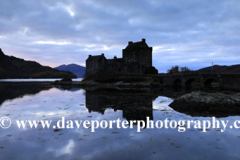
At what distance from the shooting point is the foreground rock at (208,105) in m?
17.6

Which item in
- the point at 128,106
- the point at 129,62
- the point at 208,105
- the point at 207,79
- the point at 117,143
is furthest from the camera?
the point at 129,62

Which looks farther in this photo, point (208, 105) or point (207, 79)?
point (207, 79)

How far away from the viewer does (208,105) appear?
1892 centimetres

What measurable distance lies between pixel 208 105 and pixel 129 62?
178ft

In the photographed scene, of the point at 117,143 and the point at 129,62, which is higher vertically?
the point at 129,62

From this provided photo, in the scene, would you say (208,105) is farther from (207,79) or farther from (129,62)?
(129,62)

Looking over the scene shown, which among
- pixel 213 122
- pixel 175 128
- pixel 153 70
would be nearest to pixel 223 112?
pixel 213 122

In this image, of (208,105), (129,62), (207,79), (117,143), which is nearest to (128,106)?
(208,105)

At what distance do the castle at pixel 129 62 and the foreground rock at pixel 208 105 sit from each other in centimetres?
5070

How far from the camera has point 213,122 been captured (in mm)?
13555

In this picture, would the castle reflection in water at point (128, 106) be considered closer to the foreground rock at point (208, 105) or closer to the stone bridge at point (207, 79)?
the foreground rock at point (208, 105)

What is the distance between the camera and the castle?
71769 mm

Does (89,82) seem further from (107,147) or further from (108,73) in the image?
(107,147)

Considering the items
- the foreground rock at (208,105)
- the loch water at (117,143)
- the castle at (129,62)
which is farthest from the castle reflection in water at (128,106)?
the castle at (129,62)
